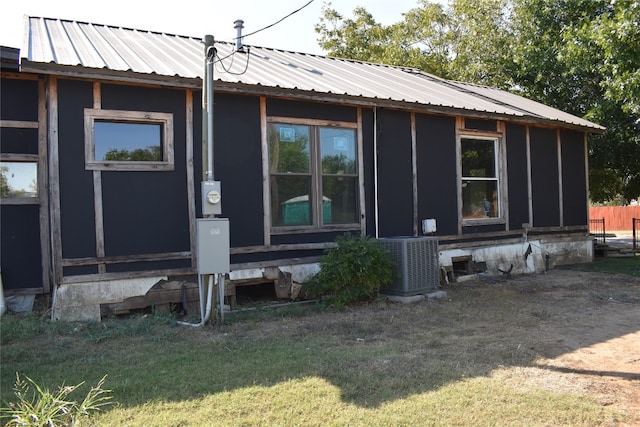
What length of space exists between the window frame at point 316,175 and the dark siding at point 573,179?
243 inches

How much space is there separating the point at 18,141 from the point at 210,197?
2.80 meters

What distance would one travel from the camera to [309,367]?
462cm

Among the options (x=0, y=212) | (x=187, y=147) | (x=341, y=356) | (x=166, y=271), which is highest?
(x=187, y=147)

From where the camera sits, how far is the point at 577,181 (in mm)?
12680

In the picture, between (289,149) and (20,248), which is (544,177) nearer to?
(289,149)

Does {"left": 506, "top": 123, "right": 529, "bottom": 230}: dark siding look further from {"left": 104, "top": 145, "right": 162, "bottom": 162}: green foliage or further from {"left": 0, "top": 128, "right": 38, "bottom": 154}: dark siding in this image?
{"left": 0, "top": 128, "right": 38, "bottom": 154}: dark siding

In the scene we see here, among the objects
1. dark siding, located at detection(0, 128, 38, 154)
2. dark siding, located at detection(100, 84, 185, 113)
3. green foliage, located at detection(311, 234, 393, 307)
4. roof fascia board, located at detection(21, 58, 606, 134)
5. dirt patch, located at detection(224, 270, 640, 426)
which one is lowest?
dirt patch, located at detection(224, 270, 640, 426)

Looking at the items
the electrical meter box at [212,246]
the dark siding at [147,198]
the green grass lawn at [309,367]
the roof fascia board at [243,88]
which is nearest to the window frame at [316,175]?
the roof fascia board at [243,88]

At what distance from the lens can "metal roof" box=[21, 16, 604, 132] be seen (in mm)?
6492

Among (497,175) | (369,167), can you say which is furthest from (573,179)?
(369,167)

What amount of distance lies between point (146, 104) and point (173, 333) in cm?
300

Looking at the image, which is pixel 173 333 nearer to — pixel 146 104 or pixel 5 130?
pixel 146 104

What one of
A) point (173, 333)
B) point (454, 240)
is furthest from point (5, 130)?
point (454, 240)

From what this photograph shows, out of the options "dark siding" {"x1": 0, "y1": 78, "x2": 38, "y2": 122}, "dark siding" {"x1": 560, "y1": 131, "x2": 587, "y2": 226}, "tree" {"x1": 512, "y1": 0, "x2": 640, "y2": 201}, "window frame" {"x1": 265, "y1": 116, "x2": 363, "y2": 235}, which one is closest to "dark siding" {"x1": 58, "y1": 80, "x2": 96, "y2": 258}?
"dark siding" {"x1": 0, "y1": 78, "x2": 38, "y2": 122}
